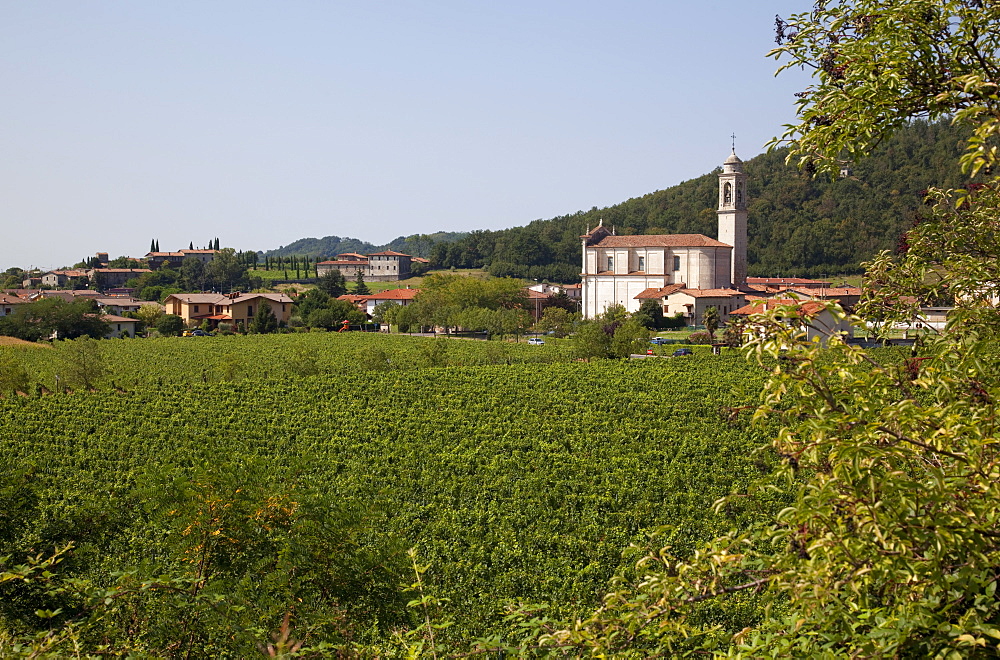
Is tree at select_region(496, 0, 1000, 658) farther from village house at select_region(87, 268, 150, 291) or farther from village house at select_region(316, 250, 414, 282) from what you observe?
village house at select_region(316, 250, 414, 282)

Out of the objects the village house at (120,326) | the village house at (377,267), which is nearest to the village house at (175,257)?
the village house at (377,267)

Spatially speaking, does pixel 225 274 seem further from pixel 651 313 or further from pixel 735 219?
pixel 735 219

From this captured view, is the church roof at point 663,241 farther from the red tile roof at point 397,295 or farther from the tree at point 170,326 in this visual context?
the tree at point 170,326

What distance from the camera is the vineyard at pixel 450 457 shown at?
1272 centimetres

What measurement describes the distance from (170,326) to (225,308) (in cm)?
925

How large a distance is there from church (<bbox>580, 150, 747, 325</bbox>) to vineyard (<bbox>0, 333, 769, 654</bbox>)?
136ft

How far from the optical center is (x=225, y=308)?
283 feet

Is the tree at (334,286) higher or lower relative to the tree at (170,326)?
higher

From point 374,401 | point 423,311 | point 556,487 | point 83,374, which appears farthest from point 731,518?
point 423,311

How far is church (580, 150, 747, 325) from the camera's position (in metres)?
78.8

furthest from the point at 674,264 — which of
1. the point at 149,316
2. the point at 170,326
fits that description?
the point at 149,316

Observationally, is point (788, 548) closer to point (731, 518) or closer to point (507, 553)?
point (507, 553)

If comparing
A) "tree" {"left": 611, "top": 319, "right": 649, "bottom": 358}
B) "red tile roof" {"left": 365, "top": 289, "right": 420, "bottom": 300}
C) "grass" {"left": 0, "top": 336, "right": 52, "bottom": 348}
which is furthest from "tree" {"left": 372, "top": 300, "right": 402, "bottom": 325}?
"tree" {"left": 611, "top": 319, "right": 649, "bottom": 358}

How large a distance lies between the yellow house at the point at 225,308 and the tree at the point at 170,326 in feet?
10.2
